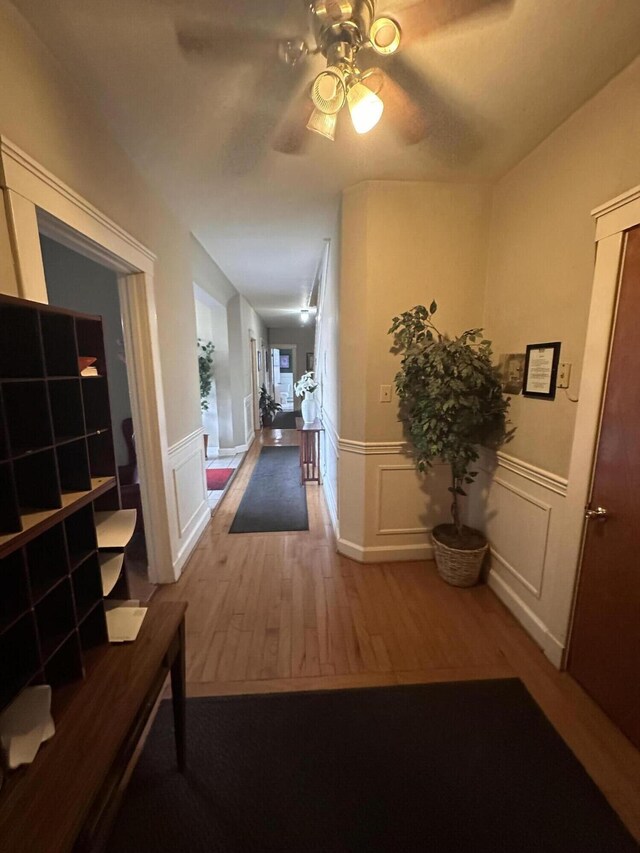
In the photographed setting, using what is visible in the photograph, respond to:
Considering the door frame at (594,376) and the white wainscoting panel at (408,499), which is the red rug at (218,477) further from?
the door frame at (594,376)

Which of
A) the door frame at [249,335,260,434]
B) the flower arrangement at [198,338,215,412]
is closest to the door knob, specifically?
the flower arrangement at [198,338,215,412]

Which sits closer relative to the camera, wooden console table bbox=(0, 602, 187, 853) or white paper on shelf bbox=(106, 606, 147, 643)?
wooden console table bbox=(0, 602, 187, 853)

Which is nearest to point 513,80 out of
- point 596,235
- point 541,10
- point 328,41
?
point 541,10

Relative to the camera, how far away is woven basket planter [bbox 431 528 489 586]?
91.0 inches

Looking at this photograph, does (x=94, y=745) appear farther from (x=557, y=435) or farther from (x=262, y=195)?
(x=262, y=195)

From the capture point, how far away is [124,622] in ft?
3.65

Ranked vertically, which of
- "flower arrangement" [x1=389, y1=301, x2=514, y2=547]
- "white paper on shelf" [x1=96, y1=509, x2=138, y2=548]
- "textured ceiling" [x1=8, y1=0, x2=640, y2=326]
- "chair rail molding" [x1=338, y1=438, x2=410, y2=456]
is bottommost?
Result: "chair rail molding" [x1=338, y1=438, x2=410, y2=456]

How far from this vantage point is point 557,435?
177cm

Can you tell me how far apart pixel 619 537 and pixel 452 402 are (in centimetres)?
95

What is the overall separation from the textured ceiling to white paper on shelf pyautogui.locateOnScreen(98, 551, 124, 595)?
1771 mm

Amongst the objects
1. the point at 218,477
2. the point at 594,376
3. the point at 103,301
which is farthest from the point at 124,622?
the point at 218,477

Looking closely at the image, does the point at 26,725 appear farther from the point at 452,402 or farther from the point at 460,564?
the point at 460,564

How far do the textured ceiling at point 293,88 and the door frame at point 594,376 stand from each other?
0.58 meters

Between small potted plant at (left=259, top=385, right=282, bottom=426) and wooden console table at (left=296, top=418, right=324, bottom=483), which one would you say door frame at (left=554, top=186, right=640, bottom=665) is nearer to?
wooden console table at (left=296, top=418, right=324, bottom=483)
